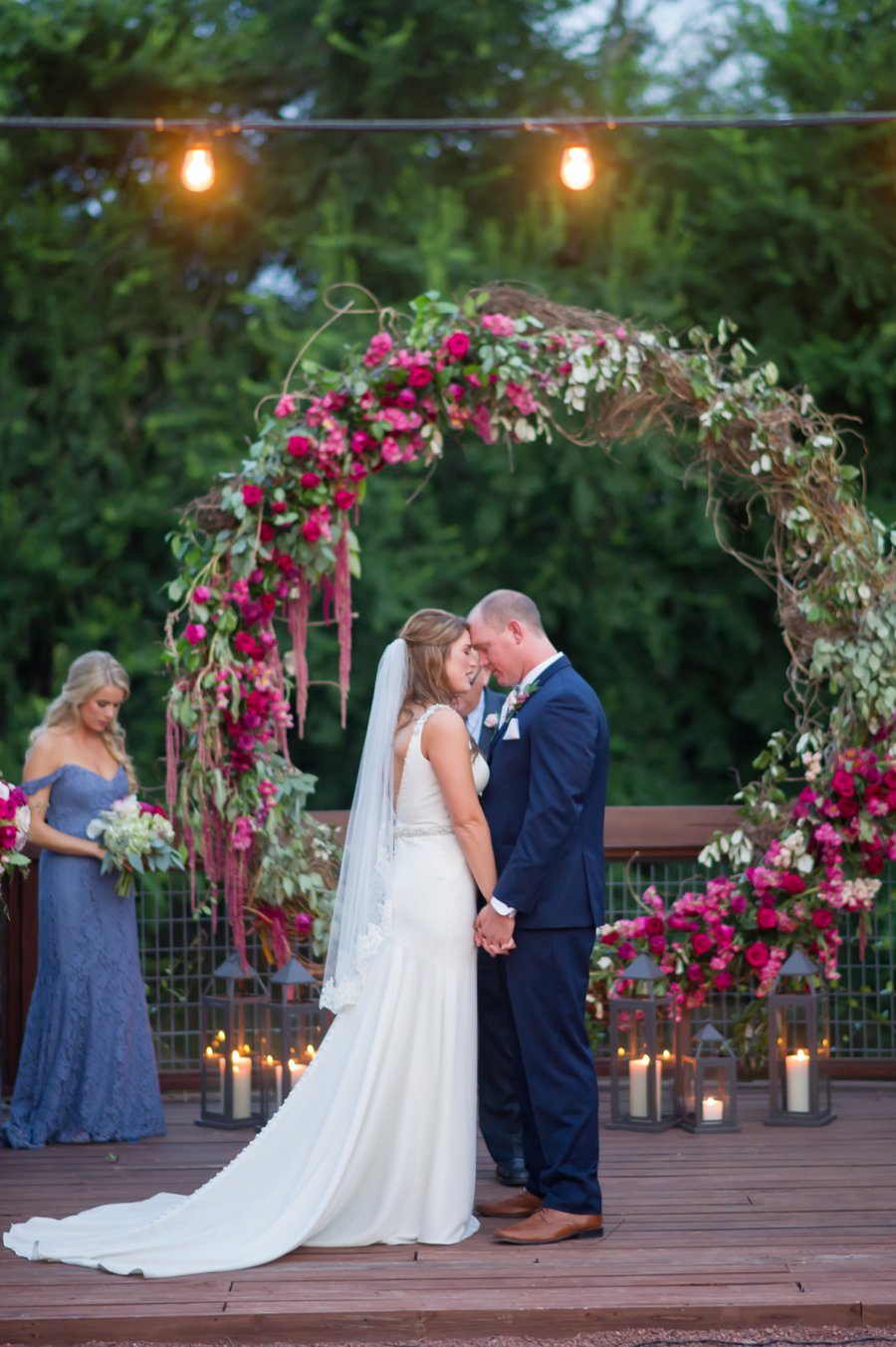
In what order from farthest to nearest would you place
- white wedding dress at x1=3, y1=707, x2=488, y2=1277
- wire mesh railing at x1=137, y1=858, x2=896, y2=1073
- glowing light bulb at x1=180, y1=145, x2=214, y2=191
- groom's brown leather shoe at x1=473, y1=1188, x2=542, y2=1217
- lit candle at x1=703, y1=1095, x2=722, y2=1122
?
glowing light bulb at x1=180, y1=145, x2=214, y2=191
wire mesh railing at x1=137, y1=858, x2=896, y2=1073
lit candle at x1=703, y1=1095, x2=722, y2=1122
groom's brown leather shoe at x1=473, y1=1188, x2=542, y2=1217
white wedding dress at x1=3, y1=707, x2=488, y2=1277

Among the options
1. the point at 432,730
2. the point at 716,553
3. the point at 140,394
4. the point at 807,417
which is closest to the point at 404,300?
the point at 140,394

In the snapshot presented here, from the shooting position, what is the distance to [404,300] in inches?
449

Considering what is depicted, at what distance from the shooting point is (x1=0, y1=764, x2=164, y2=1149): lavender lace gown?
5.55 meters

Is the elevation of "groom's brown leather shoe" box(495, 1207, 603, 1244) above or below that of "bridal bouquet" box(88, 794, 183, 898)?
below

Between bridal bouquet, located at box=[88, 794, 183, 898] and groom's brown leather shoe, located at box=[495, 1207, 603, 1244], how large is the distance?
1915 mm

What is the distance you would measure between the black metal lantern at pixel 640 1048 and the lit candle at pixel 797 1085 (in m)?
0.42

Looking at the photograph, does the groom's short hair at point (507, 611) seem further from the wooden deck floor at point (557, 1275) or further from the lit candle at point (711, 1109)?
the lit candle at point (711, 1109)

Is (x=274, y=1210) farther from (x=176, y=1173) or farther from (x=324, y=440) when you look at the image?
(x=324, y=440)

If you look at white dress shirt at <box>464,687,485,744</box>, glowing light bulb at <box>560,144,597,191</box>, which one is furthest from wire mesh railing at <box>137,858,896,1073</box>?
glowing light bulb at <box>560,144,597,191</box>

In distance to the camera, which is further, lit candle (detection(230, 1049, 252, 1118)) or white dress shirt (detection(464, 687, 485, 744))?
lit candle (detection(230, 1049, 252, 1118))

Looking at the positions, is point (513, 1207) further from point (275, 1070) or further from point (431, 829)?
point (275, 1070)

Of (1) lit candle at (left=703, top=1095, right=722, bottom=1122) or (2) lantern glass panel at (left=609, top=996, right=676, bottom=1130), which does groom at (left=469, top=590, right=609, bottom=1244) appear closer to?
(2) lantern glass panel at (left=609, top=996, right=676, bottom=1130)

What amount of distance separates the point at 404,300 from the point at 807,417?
18.5 ft

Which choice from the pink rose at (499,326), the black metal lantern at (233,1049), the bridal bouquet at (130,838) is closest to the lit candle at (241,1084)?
the black metal lantern at (233,1049)
